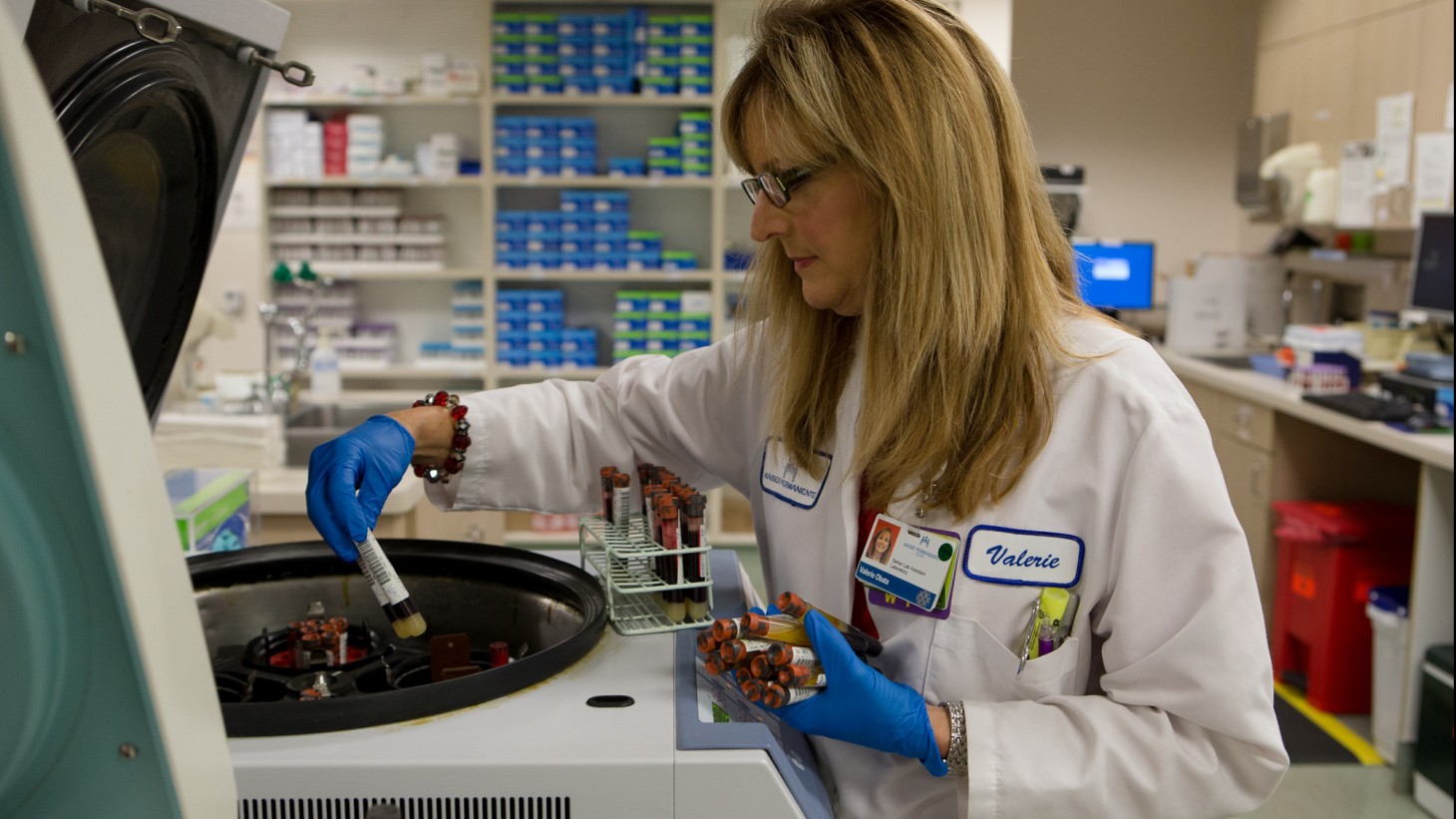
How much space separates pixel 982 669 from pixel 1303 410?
3061mm

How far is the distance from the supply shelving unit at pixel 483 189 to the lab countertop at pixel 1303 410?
2.04 m

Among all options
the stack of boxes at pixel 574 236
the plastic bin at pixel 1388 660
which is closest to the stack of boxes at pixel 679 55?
the stack of boxes at pixel 574 236

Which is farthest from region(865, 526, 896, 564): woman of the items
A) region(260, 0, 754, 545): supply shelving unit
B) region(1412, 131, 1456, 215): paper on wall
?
region(260, 0, 754, 545): supply shelving unit

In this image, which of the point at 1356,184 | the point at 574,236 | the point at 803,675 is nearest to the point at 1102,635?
the point at 803,675

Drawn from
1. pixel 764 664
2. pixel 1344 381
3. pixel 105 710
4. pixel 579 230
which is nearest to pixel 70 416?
pixel 105 710

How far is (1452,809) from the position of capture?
2.95m

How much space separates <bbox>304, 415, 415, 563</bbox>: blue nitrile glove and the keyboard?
9.93 feet

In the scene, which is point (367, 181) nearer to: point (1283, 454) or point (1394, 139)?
point (1283, 454)

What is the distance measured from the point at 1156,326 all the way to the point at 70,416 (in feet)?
21.4

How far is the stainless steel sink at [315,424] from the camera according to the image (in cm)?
339

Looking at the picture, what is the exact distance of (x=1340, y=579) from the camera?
3.63 metres

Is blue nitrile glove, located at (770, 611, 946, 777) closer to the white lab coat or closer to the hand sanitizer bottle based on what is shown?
the white lab coat

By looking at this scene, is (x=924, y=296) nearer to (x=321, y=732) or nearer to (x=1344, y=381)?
(x=321, y=732)

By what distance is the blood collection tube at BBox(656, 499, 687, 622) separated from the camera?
4.13ft
